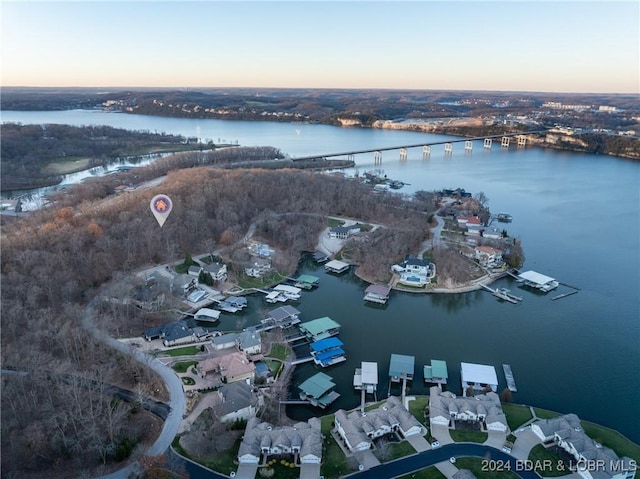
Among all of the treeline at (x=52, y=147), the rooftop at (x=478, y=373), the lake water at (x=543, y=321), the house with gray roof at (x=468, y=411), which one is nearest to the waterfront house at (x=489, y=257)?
the lake water at (x=543, y=321)

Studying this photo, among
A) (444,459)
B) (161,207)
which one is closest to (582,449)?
(444,459)

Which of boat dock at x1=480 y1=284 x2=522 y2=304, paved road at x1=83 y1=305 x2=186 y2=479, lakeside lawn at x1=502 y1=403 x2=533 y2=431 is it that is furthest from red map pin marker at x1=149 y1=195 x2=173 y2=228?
lakeside lawn at x1=502 y1=403 x2=533 y2=431

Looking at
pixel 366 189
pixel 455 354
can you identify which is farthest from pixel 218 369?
pixel 366 189

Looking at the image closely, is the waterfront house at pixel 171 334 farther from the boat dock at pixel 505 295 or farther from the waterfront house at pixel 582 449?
the boat dock at pixel 505 295

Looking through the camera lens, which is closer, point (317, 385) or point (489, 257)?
point (317, 385)

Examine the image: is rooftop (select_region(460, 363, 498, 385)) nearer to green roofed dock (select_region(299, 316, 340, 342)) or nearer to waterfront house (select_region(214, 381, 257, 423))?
green roofed dock (select_region(299, 316, 340, 342))

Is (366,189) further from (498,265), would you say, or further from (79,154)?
(79,154)

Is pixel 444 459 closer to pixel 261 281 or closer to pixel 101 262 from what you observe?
pixel 261 281
